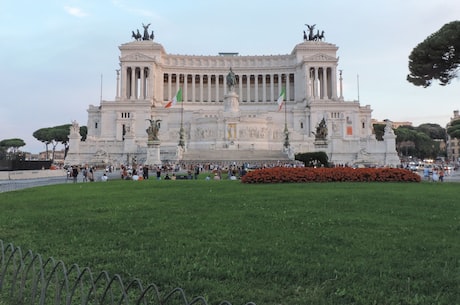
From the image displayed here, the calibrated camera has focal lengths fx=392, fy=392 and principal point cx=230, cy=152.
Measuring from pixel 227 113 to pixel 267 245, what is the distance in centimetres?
6233

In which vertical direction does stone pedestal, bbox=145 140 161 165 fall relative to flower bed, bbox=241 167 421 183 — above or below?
above

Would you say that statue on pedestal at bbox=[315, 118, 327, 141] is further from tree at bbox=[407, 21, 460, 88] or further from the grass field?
the grass field

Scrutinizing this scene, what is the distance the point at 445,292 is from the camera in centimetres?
530

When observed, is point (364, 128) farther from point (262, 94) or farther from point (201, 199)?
point (201, 199)

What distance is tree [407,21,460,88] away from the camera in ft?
69.9

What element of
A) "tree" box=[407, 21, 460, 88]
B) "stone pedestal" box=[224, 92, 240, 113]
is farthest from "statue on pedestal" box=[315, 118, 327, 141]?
"stone pedestal" box=[224, 92, 240, 113]

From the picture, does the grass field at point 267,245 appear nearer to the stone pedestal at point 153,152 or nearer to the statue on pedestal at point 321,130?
the statue on pedestal at point 321,130

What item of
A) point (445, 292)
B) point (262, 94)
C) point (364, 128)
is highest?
point (262, 94)

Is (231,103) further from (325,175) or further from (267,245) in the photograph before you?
(267,245)

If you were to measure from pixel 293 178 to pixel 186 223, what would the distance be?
13605 millimetres

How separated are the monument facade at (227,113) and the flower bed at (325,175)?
24.3 meters

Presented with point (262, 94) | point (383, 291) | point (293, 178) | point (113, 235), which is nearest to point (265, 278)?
point (383, 291)

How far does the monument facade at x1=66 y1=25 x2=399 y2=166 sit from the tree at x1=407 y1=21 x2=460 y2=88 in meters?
24.4

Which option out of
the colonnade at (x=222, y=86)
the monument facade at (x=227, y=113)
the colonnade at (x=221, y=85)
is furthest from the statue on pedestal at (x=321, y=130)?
the colonnade at (x=222, y=86)
